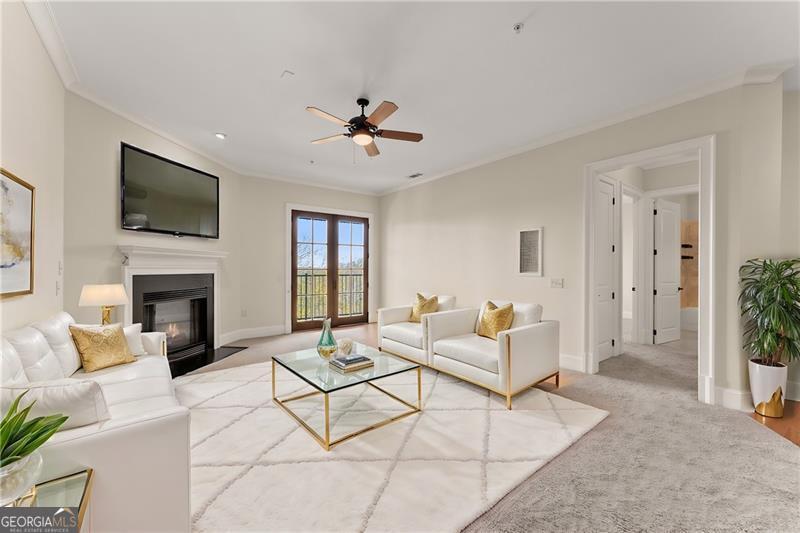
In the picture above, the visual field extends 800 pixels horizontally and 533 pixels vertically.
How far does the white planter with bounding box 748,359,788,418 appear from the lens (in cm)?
267

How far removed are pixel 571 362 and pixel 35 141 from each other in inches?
212

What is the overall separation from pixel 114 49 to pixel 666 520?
4.62 meters

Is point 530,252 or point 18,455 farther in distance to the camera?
point 530,252

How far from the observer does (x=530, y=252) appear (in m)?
4.45

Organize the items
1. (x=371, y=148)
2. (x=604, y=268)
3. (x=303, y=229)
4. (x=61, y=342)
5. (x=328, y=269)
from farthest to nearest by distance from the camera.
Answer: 1. (x=328, y=269)
2. (x=303, y=229)
3. (x=604, y=268)
4. (x=371, y=148)
5. (x=61, y=342)

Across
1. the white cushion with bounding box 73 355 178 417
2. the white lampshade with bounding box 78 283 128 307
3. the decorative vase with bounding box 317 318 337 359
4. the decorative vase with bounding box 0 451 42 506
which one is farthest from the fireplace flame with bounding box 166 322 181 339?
the decorative vase with bounding box 0 451 42 506

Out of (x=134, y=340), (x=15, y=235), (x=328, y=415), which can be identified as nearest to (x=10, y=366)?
(x=15, y=235)

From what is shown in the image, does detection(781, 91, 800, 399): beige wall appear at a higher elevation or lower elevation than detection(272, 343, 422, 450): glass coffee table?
higher

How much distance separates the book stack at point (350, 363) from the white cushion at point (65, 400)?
1541 mm

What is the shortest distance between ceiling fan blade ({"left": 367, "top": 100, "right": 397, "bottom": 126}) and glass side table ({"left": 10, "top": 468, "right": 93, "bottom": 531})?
100 inches

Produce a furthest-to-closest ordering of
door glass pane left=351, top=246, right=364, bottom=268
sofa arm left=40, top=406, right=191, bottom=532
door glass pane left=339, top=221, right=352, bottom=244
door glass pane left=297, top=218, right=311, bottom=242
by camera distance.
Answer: door glass pane left=351, top=246, right=364, bottom=268
door glass pane left=339, top=221, right=352, bottom=244
door glass pane left=297, top=218, right=311, bottom=242
sofa arm left=40, top=406, right=191, bottom=532

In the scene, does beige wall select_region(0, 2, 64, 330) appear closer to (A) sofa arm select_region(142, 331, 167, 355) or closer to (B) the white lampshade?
(B) the white lampshade

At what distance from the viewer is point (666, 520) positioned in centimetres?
166

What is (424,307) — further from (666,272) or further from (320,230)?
(666,272)
